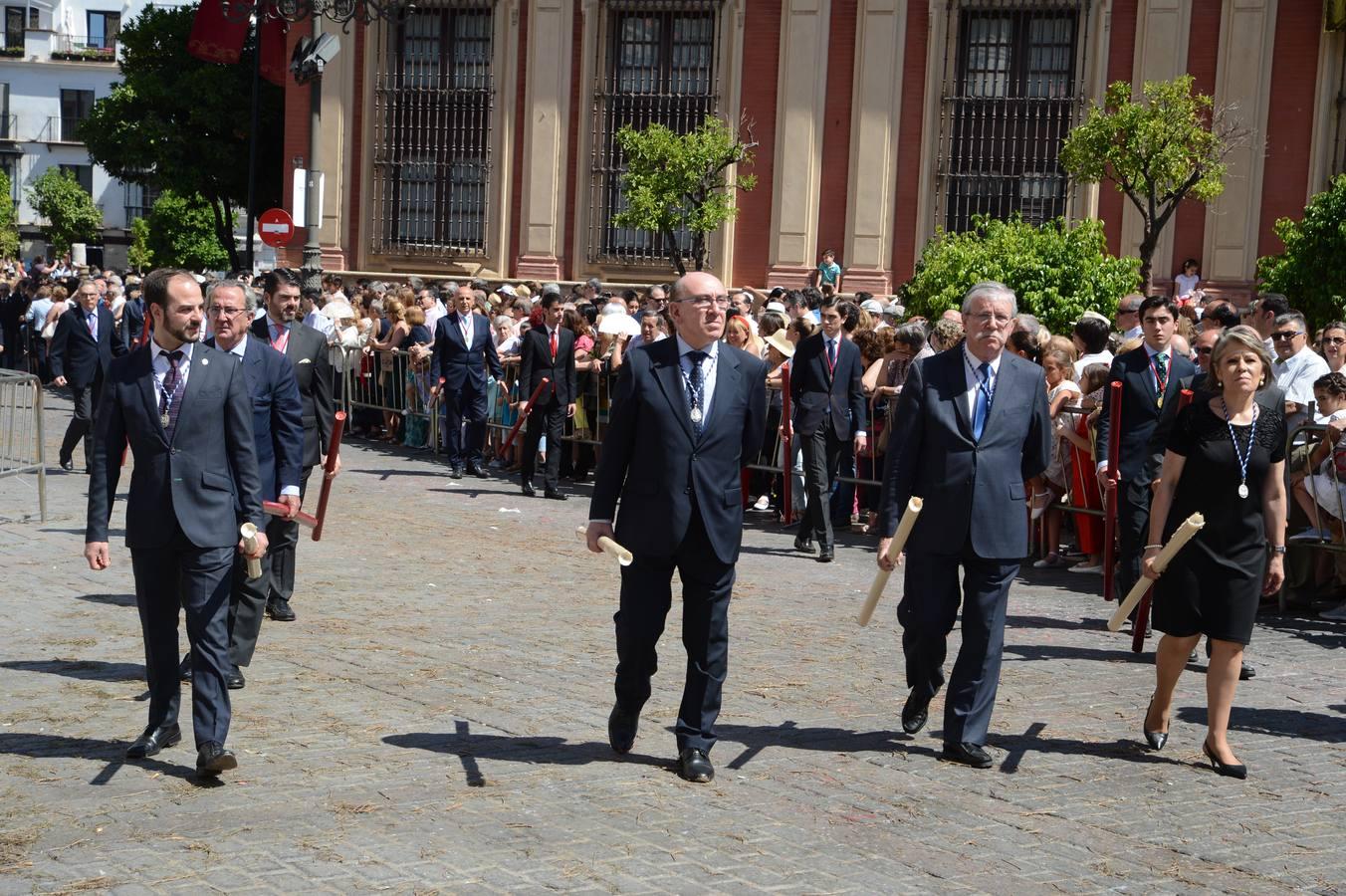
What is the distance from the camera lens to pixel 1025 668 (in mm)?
9031

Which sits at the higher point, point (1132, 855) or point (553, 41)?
point (553, 41)

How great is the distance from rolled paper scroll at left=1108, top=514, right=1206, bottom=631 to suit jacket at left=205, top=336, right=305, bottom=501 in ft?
11.9

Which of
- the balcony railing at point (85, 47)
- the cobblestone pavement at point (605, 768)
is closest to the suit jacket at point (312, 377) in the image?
the cobblestone pavement at point (605, 768)

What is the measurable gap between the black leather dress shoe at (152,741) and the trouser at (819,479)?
21.2 feet

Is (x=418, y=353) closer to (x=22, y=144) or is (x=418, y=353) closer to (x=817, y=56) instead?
(x=817, y=56)

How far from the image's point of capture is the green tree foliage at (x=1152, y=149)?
2295 centimetres

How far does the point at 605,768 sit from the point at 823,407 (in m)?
6.21

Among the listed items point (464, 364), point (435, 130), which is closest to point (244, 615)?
point (464, 364)

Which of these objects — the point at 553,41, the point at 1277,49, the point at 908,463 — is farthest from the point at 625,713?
the point at 553,41

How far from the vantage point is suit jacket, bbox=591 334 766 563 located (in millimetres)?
6711

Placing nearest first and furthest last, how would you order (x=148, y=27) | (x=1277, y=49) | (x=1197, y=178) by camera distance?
(x=1197, y=178) < (x=1277, y=49) < (x=148, y=27)

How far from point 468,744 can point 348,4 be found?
1948 centimetres

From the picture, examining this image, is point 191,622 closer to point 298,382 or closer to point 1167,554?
point 298,382

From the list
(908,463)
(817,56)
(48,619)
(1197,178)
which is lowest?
(48,619)
